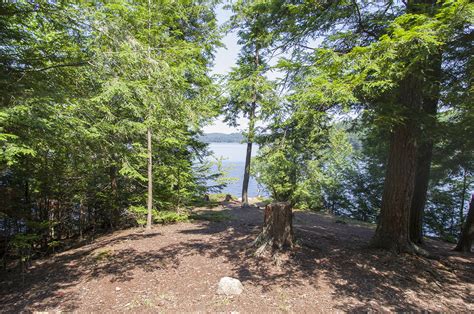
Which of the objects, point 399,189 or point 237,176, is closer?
point 399,189

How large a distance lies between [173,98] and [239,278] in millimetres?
4039

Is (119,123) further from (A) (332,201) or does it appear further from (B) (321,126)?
(A) (332,201)

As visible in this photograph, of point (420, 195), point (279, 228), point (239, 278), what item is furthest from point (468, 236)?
point (239, 278)

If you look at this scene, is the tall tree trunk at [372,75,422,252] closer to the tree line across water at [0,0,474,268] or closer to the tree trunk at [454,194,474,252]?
the tree line across water at [0,0,474,268]

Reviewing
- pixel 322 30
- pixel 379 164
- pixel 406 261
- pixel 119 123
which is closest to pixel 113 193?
pixel 119 123

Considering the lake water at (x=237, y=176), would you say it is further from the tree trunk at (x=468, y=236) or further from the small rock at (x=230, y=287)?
the tree trunk at (x=468, y=236)

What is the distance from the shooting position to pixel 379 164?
1512 cm

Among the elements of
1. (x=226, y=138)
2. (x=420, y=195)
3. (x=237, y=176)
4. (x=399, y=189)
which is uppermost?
(x=226, y=138)

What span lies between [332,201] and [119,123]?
52.2ft

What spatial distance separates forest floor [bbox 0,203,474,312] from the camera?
11.7 ft

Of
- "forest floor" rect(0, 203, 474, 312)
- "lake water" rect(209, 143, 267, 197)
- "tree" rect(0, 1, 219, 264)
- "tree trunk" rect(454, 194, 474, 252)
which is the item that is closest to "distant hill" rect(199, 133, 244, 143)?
"lake water" rect(209, 143, 267, 197)

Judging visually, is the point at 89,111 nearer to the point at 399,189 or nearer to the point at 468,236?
the point at 399,189

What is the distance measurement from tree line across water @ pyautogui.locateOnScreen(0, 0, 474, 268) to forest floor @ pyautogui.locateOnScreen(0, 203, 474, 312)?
2.72ft

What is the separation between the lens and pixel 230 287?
3834 mm
